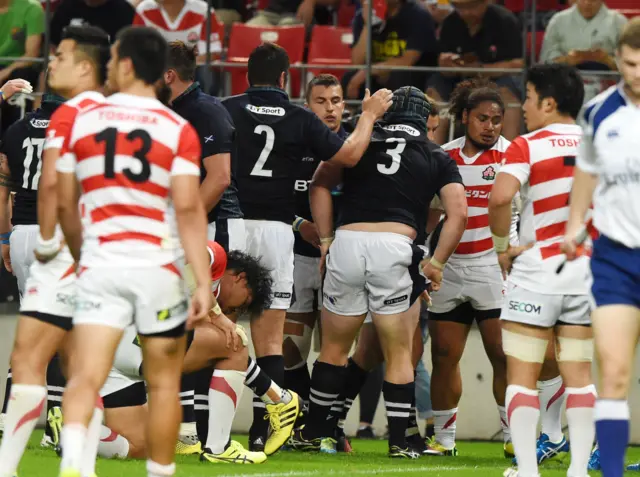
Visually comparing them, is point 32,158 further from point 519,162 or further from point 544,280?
point 544,280

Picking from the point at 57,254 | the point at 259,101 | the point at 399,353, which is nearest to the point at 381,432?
the point at 399,353

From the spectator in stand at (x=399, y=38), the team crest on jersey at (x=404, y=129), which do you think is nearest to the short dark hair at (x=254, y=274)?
the team crest on jersey at (x=404, y=129)

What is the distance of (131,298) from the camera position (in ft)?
16.5

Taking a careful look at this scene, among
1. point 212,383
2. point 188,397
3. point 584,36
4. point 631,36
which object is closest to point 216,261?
point 212,383

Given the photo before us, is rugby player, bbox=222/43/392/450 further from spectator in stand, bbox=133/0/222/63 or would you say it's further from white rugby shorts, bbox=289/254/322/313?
spectator in stand, bbox=133/0/222/63

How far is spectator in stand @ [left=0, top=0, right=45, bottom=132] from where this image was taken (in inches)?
407

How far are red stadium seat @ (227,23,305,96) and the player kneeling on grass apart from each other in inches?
157

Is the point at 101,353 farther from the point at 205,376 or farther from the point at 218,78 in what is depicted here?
the point at 218,78

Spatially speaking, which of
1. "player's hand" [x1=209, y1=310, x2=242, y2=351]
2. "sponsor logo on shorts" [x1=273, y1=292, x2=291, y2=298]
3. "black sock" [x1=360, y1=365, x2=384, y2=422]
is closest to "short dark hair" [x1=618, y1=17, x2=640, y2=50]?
"player's hand" [x1=209, y1=310, x2=242, y2=351]

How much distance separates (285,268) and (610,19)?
14.1 ft

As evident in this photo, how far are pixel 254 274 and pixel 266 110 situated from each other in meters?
1.16

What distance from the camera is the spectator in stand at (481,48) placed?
10219 mm

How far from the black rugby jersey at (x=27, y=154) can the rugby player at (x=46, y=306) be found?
1746mm

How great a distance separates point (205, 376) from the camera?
7984 mm
